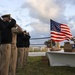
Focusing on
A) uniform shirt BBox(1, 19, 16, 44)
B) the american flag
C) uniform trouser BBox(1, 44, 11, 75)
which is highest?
the american flag

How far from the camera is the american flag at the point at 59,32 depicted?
44.2 feet

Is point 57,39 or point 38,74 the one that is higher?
point 57,39

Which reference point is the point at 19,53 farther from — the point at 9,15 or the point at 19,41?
the point at 9,15

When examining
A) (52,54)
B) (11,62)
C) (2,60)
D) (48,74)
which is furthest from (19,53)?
(2,60)

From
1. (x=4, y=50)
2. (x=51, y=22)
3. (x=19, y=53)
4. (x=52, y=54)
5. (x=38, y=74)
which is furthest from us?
(x=51, y=22)

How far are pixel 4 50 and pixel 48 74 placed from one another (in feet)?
9.88

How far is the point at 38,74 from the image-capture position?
10.1 meters

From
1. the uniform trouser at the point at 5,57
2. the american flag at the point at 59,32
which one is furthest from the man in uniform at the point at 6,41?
the american flag at the point at 59,32

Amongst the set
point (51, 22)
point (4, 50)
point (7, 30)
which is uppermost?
point (51, 22)

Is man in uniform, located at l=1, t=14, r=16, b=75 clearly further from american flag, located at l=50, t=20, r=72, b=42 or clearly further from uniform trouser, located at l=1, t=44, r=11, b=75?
american flag, located at l=50, t=20, r=72, b=42

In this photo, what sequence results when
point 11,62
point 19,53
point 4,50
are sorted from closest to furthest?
point 4,50
point 11,62
point 19,53

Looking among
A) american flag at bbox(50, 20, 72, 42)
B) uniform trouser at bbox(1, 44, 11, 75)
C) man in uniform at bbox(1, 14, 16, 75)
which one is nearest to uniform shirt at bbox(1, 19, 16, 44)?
man in uniform at bbox(1, 14, 16, 75)

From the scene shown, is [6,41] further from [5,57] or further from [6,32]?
[5,57]

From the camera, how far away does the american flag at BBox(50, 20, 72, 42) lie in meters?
13.5
